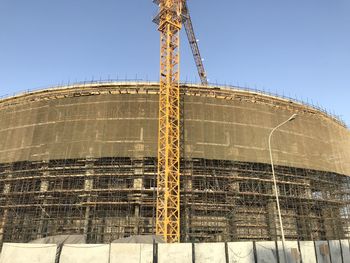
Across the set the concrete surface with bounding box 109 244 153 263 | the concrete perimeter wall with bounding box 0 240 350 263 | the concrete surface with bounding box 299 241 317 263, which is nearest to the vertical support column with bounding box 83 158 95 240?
the concrete perimeter wall with bounding box 0 240 350 263

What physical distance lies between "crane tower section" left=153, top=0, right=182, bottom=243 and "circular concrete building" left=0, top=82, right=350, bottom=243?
1.06 meters

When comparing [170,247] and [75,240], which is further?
[75,240]

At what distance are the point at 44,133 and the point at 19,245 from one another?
841 inches

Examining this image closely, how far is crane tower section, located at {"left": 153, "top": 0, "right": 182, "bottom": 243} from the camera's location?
29.2m

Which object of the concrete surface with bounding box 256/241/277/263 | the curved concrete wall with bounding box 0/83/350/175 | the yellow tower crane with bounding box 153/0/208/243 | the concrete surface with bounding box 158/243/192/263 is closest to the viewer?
the concrete surface with bounding box 158/243/192/263

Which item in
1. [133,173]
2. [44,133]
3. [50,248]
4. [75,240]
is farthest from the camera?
[44,133]

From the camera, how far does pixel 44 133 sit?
3338 centimetres

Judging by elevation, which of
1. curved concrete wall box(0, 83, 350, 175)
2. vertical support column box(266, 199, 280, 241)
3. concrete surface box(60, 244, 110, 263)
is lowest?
concrete surface box(60, 244, 110, 263)

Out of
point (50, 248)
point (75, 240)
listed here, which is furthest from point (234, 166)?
point (50, 248)

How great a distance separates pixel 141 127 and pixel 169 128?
3002 mm

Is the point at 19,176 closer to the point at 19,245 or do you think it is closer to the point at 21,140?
the point at 21,140

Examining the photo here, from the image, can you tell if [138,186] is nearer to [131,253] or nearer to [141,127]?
[141,127]

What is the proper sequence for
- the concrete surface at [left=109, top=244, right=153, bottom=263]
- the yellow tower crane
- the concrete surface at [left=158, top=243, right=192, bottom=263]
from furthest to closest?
the yellow tower crane → the concrete surface at [left=158, top=243, right=192, bottom=263] → the concrete surface at [left=109, top=244, right=153, bottom=263]

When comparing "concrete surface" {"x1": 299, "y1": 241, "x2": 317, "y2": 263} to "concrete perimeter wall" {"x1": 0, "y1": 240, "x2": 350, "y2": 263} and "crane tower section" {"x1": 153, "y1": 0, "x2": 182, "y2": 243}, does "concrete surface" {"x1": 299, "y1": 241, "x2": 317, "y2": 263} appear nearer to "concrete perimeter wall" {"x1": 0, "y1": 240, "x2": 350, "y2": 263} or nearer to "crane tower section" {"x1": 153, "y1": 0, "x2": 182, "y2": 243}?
"concrete perimeter wall" {"x1": 0, "y1": 240, "x2": 350, "y2": 263}
